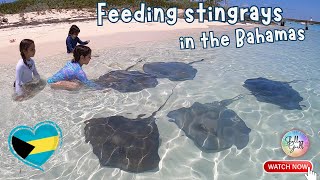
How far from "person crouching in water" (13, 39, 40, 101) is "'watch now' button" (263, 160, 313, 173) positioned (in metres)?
4.81

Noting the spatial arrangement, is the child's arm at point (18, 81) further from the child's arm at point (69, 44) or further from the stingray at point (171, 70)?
the child's arm at point (69, 44)

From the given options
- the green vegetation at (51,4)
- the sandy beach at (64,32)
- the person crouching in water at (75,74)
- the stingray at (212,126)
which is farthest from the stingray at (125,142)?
the green vegetation at (51,4)

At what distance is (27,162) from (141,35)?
11.8m

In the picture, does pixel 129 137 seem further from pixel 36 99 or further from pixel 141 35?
pixel 141 35

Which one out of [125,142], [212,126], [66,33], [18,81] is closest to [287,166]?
[212,126]

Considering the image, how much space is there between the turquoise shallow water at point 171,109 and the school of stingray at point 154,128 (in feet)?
0.41

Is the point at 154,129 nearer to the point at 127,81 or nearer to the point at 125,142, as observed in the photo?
the point at 125,142

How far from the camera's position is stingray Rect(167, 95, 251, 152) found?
15.7ft

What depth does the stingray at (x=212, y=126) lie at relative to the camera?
188 inches

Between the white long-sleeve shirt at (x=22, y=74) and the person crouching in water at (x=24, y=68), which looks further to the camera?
the white long-sleeve shirt at (x=22, y=74)

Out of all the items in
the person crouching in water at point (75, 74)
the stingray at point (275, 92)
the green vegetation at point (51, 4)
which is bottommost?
the stingray at point (275, 92)

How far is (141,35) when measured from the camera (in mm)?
15117

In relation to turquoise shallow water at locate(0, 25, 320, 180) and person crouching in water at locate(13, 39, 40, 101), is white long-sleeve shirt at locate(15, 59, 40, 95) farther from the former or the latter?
turquoise shallow water at locate(0, 25, 320, 180)

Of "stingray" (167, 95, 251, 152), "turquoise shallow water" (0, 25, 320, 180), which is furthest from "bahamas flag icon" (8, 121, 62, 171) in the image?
"stingray" (167, 95, 251, 152)
